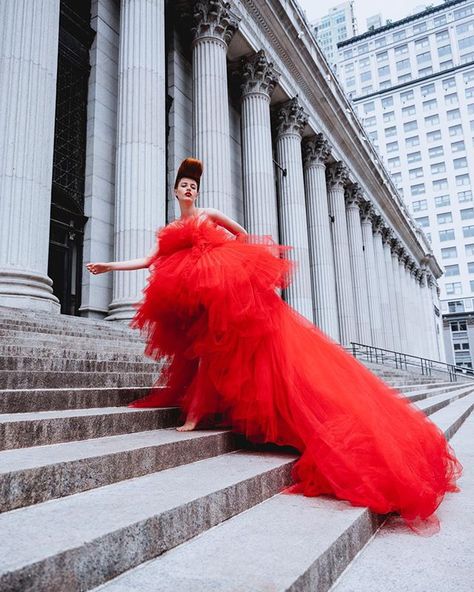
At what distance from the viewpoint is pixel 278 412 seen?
9.63 ft

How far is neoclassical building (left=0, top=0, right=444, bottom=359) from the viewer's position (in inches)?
323

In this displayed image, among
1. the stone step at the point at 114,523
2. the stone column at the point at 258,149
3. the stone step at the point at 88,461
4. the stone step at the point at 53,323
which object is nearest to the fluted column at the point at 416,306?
the stone column at the point at 258,149

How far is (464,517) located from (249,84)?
16131mm

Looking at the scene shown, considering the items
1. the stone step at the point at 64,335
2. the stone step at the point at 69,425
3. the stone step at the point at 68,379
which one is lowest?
the stone step at the point at 69,425

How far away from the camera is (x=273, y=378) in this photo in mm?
2936

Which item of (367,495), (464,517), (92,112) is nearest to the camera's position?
(367,495)

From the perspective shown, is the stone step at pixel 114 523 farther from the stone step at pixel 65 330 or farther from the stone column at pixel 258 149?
the stone column at pixel 258 149

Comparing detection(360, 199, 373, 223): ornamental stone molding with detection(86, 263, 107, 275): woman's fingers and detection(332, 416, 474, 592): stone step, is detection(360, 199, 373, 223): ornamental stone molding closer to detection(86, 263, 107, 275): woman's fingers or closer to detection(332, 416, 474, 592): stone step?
detection(86, 263, 107, 275): woman's fingers

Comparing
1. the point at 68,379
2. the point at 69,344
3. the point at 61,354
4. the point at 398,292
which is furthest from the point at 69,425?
the point at 398,292

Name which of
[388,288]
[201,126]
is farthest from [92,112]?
[388,288]

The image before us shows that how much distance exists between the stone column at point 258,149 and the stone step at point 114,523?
501 inches

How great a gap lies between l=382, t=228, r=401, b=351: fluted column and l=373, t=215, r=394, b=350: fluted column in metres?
0.75

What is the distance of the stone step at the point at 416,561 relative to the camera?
1783mm

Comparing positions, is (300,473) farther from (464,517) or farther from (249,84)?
(249,84)
